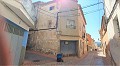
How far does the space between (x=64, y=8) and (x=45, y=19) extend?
3.76 metres

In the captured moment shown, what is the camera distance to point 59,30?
16.1 meters

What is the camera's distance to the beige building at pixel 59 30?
16.1 m

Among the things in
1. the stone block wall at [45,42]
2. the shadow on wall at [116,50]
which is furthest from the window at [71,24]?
the shadow on wall at [116,50]

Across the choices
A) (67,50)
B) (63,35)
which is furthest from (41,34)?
(67,50)

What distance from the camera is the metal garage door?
53.7 ft

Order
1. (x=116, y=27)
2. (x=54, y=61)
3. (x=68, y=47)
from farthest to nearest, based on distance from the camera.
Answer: (x=68, y=47) → (x=54, y=61) → (x=116, y=27)

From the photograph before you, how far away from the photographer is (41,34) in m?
17.6

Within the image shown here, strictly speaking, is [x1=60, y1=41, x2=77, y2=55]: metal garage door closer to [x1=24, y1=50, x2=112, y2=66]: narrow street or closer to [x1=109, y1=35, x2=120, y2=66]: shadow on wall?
[x1=24, y1=50, x2=112, y2=66]: narrow street

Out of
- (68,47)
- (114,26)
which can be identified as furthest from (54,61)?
(114,26)

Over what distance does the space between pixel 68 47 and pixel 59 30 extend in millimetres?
3159

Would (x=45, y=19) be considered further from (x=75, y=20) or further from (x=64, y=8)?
(x=75, y=20)

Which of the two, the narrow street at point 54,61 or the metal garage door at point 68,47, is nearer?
the narrow street at point 54,61

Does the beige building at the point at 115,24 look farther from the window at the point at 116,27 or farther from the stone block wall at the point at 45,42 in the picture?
the stone block wall at the point at 45,42

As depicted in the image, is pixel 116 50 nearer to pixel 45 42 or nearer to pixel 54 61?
pixel 54 61
